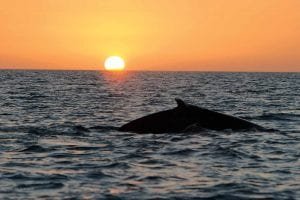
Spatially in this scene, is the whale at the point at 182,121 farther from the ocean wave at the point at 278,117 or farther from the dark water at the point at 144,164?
the ocean wave at the point at 278,117

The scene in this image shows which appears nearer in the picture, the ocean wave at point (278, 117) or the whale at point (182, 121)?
the whale at point (182, 121)

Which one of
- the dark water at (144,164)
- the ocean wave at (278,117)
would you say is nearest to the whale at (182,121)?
the dark water at (144,164)

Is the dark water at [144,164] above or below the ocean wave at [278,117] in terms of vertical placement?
above

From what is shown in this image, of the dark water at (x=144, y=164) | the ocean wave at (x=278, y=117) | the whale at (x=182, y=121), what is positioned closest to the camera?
the dark water at (x=144, y=164)

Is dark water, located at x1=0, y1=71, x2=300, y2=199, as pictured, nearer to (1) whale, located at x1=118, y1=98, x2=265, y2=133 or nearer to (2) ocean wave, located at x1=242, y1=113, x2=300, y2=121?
(1) whale, located at x1=118, y1=98, x2=265, y2=133

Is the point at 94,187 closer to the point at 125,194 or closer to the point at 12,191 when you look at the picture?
the point at 125,194

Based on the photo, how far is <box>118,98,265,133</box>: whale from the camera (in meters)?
18.6

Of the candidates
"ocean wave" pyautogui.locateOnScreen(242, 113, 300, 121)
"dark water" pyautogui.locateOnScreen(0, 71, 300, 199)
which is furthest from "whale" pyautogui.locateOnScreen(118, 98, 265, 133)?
"ocean wave" pyautogui.locateOnScreen(242, 113, 300, 121)

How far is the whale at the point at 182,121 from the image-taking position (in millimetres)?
18609

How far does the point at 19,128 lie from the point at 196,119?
22.4 ft

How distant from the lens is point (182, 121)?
1888 cm

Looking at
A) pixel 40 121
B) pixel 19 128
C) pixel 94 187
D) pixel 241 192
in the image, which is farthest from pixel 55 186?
pixel 40 121

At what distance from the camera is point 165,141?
55.8 ft

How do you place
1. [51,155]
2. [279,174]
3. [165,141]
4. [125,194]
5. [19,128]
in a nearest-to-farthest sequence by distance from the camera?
1. [125,194]
2. [279,174]
3. [51,155]
4. [165,141]
5. [19,128]
